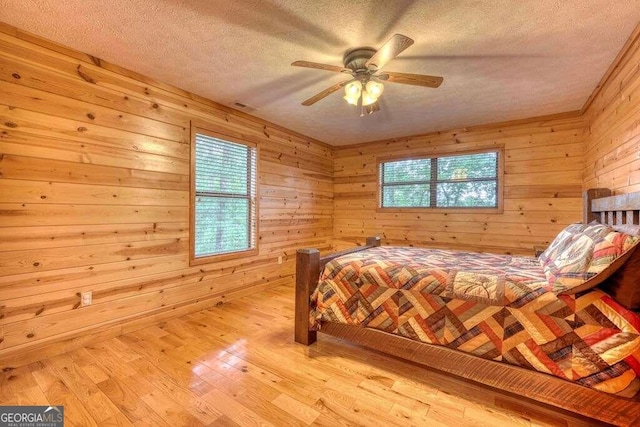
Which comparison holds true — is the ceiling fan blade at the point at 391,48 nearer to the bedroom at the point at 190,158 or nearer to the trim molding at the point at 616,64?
the bedroom at the point at 190,158

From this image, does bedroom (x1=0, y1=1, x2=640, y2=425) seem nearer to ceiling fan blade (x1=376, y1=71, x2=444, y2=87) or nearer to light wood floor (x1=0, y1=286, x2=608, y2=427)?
light wood floor (x1=0, y1=286, x2=608, y2=427)

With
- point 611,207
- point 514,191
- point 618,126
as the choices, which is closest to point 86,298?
point 611,207

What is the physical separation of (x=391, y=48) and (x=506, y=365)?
1.99 meters

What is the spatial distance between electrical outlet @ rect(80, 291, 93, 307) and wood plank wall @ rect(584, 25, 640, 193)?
4.32 m

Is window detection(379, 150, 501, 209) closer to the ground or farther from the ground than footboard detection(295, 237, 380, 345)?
farther from the ground

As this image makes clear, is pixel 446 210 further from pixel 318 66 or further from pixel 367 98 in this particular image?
pixel 318 66

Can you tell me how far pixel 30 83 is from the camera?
2.03 m

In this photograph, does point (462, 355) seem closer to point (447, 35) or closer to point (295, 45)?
point (447, 35)

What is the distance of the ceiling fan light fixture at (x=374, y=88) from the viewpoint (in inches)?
83.0

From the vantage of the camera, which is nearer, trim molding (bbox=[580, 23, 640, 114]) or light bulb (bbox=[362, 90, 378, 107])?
trim molding (bbox=[580, 23, 640, 114])

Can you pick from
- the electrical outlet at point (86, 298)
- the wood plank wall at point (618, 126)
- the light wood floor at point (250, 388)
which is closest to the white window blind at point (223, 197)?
the electrical outlet at point (86, 298)

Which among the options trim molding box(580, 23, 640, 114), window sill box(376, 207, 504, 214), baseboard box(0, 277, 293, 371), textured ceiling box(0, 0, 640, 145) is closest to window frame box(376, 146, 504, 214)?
window sill box(376, 207, 504, 214)

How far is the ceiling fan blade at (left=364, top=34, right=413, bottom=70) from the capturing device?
5.09 ft

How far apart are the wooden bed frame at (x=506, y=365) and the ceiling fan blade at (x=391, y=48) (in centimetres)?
149
